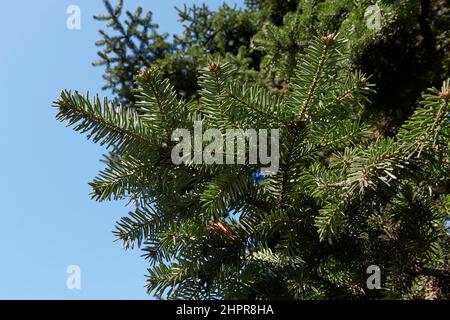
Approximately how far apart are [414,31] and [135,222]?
2.93m

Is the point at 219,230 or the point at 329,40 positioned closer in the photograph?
the point at 329,40

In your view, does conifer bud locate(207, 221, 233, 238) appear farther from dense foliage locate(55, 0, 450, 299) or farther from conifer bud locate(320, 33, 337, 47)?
conifer bud locate(320, 33, 337, 47)

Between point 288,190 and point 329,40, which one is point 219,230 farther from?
point 329,40

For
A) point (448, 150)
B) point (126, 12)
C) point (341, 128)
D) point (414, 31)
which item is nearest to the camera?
point (448, 150)

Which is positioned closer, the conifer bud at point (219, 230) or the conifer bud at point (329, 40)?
the conifer bud at point (329, 40)

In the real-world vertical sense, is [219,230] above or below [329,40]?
below

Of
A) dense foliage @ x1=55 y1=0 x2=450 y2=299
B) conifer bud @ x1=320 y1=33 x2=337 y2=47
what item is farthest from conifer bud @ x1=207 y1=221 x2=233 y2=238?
conifer bud @ x1=320 y1=33 x2=337 y2=47

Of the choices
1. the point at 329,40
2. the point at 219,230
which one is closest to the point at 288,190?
the point at 219,230

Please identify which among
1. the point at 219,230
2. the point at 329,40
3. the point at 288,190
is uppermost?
the point at 329,40

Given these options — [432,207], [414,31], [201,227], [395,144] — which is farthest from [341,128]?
[414,31]

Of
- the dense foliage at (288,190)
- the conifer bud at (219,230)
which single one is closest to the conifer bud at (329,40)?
the dense foliage at (288,190)

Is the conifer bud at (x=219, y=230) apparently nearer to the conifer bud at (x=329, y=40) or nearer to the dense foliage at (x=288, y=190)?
the dense foliage at (x=288, y=190)

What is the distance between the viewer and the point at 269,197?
167 cm

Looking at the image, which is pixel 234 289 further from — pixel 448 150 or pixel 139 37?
pixel 139 37
